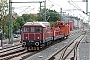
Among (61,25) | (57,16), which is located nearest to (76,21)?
(57,16)

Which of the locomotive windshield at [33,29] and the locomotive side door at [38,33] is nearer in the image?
the locomotive side door at [38,33]

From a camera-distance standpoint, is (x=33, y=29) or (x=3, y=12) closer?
(x=33, y=29)

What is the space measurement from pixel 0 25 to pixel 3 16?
174 cm

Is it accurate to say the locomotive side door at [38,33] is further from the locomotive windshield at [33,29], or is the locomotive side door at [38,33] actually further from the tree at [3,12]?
the tree at [3,12]

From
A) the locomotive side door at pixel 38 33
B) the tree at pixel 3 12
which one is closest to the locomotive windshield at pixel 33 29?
the locomotive side door at pixel 38 33

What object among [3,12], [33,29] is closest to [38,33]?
[33,29]

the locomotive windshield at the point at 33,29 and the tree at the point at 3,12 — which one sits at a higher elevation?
the tree at the point at 3,12

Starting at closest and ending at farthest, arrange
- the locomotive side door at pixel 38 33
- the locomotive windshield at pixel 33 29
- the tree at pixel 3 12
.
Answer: the locomotive side door at pixel 38 33
the locomotive windshield at pixel 33 29
the tree at pixel 3 12

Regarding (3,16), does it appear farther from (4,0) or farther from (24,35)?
(24,35)

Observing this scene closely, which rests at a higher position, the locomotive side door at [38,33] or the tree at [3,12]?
the tree at [3,12]

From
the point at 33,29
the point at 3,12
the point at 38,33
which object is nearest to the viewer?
the point at 38,33

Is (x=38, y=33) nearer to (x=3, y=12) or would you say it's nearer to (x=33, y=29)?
(x=33, y=29)

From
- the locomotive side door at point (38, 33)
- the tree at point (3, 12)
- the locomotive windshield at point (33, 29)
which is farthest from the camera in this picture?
the tree at point (3, 12)

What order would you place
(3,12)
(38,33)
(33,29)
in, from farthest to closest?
1. (3,12)
2. (33,29)
3. (38,33)
